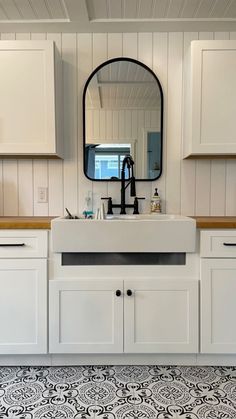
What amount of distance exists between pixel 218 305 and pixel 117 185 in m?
1.07

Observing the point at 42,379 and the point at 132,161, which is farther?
the point at 132,161

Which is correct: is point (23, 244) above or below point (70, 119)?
below

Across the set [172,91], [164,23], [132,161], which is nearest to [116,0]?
[164,23]

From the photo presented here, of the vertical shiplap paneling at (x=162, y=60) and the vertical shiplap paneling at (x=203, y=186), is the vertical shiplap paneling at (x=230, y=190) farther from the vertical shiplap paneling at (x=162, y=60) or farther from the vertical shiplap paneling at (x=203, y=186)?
the vertical shiplap paneling at (x=162, y=60)

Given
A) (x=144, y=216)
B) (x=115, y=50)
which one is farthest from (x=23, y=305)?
(x=115, y=50)

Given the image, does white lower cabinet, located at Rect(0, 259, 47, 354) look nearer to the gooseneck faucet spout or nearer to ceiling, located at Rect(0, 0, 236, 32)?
the gooseneck faucet spout

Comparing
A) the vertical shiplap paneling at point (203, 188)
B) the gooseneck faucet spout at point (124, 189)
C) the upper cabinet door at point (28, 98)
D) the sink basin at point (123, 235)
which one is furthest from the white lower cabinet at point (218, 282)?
the upper cabinet door at point (28, 98)

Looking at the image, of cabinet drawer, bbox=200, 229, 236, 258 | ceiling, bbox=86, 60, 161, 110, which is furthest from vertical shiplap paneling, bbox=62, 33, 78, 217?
cabinet drawer, bbox=200, 229, 236, 258

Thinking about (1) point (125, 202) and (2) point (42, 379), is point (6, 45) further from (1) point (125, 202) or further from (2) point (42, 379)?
(2) point (42, 379)

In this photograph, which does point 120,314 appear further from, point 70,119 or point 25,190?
point 70,119

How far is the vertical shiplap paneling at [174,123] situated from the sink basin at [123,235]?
0.62m

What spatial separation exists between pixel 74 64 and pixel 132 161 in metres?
0.82

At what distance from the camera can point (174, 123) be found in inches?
84.7

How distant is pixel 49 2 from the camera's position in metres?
1.78
